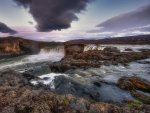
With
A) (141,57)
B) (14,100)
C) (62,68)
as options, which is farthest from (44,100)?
(141,57)

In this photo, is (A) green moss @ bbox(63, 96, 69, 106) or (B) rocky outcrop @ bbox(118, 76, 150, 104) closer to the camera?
(A) green moss @ bbox(63, 96, 69, 106)

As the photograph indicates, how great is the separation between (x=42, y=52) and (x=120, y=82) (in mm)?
46633

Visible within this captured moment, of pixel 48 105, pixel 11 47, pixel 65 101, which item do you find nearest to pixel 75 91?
pixel 65 101

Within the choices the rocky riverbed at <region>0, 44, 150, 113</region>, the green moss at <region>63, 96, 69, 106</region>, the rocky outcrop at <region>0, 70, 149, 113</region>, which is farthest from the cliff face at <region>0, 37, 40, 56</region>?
the green moss at <region>63, 96, 69, 106</region>

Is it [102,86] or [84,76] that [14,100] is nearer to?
[102,86]

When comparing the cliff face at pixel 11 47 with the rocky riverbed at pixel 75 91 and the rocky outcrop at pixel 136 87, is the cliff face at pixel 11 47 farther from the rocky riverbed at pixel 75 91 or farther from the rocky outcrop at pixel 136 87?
the rocky outcrop at pixel 136 87

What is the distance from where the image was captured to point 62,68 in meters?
21.6

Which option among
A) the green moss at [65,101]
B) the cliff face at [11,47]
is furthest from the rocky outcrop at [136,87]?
the cliff face at [11,47]

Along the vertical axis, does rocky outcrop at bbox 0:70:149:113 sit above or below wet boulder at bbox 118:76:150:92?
above

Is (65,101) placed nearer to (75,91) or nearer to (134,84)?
(75,91)

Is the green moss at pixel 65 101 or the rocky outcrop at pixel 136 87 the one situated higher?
the green moss at pixel 65 101

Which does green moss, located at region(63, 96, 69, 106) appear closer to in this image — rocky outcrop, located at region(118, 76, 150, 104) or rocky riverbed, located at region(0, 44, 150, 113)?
rocky riverbed, located at region(0, 44, 150, 113)

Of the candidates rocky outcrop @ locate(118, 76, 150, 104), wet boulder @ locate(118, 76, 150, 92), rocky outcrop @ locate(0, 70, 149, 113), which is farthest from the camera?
wet boulder @ locate(118, 76, 150, 92)

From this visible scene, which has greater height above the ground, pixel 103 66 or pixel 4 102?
pixel 4 102
